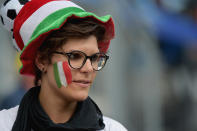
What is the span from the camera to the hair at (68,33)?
284cm

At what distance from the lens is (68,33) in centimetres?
284

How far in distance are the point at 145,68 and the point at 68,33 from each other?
498 centimetres

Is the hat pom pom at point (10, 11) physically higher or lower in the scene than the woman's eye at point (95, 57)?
higher

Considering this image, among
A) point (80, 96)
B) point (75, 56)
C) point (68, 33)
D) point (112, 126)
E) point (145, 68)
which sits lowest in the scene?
point (112, 126)

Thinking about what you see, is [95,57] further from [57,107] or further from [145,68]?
[145,68]

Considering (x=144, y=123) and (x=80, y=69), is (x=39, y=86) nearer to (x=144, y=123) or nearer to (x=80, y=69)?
(x=80, y=69)

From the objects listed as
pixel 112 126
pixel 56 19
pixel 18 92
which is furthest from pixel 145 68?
pixel 56 19

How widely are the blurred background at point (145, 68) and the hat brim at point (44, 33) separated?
3.59 metres

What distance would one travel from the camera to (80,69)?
111 inches

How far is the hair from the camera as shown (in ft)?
9.33

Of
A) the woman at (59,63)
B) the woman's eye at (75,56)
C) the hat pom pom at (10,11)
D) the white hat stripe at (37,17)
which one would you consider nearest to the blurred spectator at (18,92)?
the hat pom pom at (10,11)

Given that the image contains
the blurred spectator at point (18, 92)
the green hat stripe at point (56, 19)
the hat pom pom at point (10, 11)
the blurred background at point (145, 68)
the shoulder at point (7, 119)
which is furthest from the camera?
the blurred background at point (145, 68)

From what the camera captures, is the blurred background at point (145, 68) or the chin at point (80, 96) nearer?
the chin at point (80, 96)

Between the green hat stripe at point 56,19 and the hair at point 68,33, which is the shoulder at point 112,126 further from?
the green hat stripe at point 56,19
